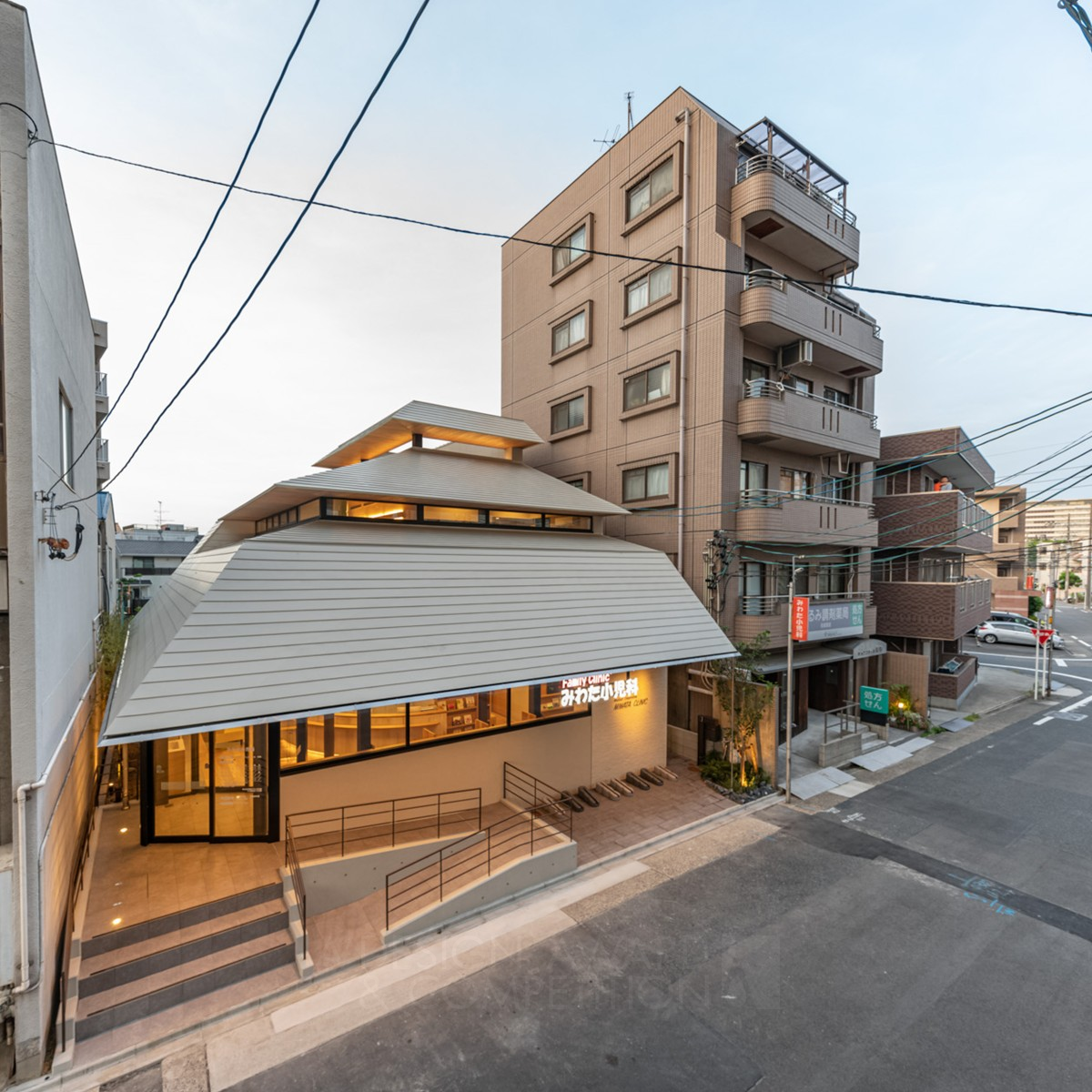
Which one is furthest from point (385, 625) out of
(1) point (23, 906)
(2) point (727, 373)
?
(2) point (727, 373)

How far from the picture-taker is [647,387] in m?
17.1

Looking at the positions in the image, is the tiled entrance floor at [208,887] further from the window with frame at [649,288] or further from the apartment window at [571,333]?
the apartment window at [571,333]

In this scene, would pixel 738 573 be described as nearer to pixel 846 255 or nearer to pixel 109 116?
pixel 846 255

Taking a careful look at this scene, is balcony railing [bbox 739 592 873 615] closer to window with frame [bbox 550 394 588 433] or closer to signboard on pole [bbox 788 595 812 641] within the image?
signboard on pole [bbox 788 595 812 641]

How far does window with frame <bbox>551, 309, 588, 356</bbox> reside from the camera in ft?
63.6

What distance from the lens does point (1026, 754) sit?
16125 mm

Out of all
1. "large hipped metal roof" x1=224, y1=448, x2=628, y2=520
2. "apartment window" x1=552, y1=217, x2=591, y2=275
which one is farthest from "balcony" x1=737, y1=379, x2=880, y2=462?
"apartment window" x1=552, y1=217, x2=591, y2=275

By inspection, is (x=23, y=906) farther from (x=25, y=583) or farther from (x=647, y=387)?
(x=647, y=387)

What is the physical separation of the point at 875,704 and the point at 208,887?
61.4 feet

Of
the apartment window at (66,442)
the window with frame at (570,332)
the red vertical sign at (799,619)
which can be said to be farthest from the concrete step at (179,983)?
the window with frame at (570,332)

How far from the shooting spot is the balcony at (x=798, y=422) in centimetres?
1502

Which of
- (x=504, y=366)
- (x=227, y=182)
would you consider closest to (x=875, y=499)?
(x=504, y=366)

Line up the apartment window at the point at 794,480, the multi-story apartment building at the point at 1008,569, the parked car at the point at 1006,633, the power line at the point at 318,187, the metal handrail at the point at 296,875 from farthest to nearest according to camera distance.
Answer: the multi-story apartment building at the point at 1008,569
the parked car at the point at 1006,633
the apartment window at the point at 794,480
the metal handrail at the point at 296,875
the power line at the point at 318,187

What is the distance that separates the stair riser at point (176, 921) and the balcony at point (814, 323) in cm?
1674
